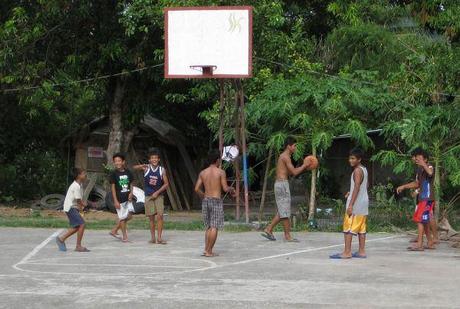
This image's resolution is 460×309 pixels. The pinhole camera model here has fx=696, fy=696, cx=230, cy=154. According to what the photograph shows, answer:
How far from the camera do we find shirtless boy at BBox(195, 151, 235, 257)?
1055 centimetres

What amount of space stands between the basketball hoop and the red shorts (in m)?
5.57

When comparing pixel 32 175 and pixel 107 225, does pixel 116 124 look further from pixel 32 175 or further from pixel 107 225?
pixel 32 175

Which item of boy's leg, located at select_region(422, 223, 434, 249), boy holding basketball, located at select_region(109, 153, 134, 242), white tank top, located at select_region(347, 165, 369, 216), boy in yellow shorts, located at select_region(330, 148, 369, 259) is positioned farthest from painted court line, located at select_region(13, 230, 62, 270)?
boy's leg, located at select_region(422, 223, 434, 249)

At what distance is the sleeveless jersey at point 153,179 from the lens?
40.2 ft

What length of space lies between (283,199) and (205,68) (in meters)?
4.08

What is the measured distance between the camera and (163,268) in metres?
9.59

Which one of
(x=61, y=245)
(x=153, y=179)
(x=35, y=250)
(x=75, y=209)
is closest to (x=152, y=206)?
(x=153, y=179)

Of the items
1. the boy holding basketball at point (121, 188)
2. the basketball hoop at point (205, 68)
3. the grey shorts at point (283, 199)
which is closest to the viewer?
the grey shorts at point (283, 199)

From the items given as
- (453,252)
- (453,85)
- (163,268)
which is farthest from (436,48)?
(163,268)

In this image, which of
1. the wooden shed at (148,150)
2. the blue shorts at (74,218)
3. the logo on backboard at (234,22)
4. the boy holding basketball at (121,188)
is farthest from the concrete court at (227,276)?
the wooden shed at (148,150)

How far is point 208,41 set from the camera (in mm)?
14984

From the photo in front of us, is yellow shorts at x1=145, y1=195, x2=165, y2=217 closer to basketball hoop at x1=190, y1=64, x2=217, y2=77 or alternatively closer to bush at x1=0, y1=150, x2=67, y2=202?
basketball hoop at x1=190, y1=64, x2=217, y2=77

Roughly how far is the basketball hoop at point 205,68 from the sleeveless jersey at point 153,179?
333 cm

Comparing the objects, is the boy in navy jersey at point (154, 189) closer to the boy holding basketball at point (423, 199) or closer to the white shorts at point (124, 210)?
the white shorts at point (124, 210)
